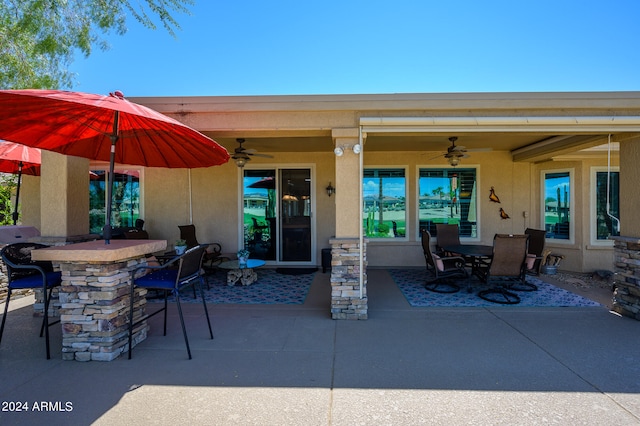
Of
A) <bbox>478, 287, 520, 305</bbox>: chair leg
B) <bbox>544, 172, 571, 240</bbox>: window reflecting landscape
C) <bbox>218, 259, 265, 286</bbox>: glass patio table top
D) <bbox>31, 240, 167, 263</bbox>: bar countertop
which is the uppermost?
<bbox>544, 172, 571, 240</bbox>: window reflecting landscape

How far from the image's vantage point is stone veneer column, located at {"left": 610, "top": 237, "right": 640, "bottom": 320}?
4.06m

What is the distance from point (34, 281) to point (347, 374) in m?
3.31

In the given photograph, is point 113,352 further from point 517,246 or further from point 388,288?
point 517,246

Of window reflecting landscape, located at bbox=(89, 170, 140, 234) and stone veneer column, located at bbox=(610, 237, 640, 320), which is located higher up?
window reflecting landscape, located at bbox=(89, 170, 140, 234)

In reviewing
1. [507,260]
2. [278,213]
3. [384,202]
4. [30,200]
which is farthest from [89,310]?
[384,202]

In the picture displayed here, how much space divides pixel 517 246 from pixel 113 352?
5294 mm

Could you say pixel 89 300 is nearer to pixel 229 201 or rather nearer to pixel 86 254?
pixel 86 254

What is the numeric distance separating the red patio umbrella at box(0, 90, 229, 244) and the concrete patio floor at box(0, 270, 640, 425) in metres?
1.37

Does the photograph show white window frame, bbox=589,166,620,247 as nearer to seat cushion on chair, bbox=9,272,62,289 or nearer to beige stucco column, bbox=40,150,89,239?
seat cushion on chair, bbox=9,272,62,289

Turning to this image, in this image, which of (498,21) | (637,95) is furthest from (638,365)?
(498,21)

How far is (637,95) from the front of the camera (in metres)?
3.98

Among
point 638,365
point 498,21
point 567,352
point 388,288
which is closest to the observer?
point 638,365

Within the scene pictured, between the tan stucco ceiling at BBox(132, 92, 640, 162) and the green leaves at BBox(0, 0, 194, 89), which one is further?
the green leaves at BBox(0, 0, 194, 89)

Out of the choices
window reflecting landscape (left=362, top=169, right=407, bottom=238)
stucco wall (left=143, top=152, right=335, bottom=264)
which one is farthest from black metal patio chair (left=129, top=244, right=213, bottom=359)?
window reflecting landscape (left=362, top=169, right=407, bottom=238)
